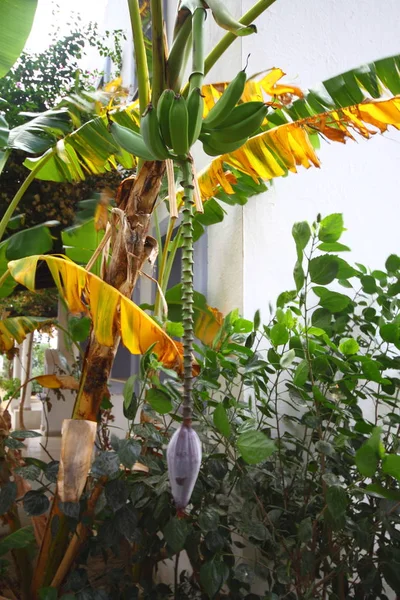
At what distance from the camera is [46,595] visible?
5.30 ft

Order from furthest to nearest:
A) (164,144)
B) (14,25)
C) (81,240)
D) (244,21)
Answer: (81,240) < (14,25) < (244,21) < (164,144)

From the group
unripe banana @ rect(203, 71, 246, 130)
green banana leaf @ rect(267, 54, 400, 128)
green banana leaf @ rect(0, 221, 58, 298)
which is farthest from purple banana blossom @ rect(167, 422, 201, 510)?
green banana leaf @ rect(0, 221, 58, 298)

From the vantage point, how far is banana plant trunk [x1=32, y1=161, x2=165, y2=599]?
1711 mm

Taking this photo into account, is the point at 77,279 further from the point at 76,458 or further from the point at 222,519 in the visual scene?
the point at 222,519

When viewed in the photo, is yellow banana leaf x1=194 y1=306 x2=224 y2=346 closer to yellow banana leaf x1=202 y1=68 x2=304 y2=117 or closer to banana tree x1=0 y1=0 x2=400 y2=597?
banana tree x1=0 y1=0 x2=400 y2=597

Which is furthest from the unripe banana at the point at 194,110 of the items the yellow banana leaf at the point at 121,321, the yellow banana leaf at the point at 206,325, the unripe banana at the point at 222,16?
the yellow banana leaf at the point at 206,325

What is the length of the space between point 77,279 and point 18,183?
2.77m

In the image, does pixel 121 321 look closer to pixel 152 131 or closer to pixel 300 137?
pixel 152 131

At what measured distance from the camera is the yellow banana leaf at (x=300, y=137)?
6.04ft

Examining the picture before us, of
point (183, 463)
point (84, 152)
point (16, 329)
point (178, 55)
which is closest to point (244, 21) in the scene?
Result: point (178, 55)

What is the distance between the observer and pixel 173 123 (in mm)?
807

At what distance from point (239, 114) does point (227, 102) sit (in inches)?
1.6

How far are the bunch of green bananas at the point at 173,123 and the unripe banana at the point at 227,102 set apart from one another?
4.1 inches

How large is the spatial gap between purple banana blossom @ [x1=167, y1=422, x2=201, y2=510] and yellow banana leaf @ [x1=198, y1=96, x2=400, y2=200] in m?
1.45
